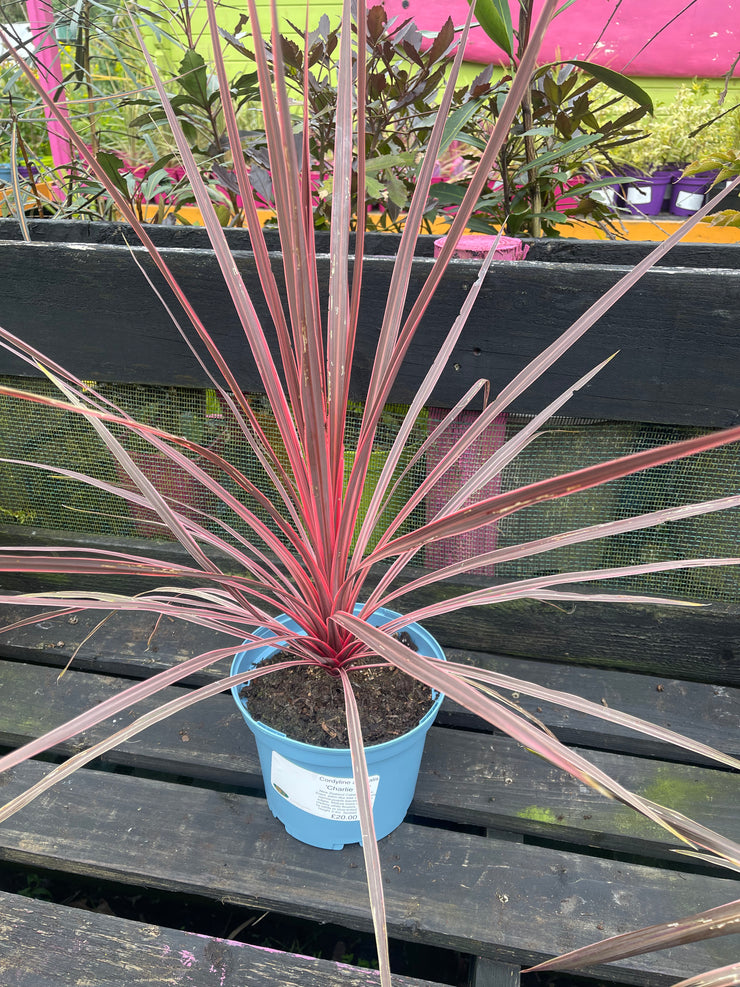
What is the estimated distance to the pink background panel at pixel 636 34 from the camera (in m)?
2.87

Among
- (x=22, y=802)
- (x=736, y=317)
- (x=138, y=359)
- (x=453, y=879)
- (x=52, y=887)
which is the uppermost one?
(x=736, y=317)

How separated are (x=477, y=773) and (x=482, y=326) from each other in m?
0.56

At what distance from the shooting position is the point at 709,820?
78cm

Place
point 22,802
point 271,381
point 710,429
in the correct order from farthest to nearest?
point 710,429 < point 271,381 < point 22,802

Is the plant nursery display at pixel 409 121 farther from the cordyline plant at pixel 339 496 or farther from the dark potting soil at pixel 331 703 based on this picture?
the dark potting soil at pixel 331 703

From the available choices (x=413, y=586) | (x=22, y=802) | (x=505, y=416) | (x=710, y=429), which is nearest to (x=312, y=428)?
(x=413, y=586)

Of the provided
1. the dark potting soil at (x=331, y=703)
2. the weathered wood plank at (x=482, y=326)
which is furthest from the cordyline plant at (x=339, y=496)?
the weathered wood plank at (x=482, y=326)

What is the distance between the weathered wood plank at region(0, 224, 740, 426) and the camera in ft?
2.65

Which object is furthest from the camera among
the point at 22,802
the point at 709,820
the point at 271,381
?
the point at 709,820

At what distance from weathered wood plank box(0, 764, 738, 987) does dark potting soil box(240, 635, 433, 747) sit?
0.16 m

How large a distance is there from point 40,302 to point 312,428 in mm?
631

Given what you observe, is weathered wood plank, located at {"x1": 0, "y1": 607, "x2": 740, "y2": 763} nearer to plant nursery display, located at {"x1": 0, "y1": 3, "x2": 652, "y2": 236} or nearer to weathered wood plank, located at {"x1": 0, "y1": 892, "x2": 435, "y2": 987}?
weathered wood plank, located at {"x1": 0, "y1": 892, "x2": 435, "y2": 987}

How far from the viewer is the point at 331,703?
0.72 m

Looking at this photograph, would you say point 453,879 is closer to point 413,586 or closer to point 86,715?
point 413,586
